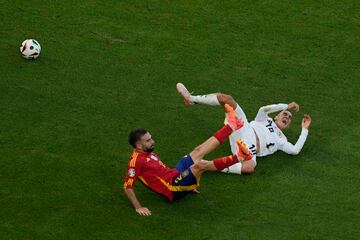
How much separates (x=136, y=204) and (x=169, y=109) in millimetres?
3123

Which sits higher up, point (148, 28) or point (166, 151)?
point (148, 28)

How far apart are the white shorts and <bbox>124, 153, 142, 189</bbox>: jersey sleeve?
6.61ft

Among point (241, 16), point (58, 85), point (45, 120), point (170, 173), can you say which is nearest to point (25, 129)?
point (45, 120)

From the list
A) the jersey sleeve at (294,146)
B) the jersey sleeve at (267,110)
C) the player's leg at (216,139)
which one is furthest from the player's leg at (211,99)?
the player's leg at (216,139)

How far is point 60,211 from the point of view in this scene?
13.0 m

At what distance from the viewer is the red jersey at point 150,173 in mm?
13219

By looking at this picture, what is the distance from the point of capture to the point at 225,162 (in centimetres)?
1305

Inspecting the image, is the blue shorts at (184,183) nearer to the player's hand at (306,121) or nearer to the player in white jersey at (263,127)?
the player in white jersey at (263,127)

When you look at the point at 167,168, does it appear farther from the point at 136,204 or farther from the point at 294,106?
the point at 294,106

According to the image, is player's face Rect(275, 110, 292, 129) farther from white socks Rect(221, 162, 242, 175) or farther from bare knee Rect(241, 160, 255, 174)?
white socks Rect(221, 162, 242, 175)

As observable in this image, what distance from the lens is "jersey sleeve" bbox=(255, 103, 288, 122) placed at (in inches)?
587

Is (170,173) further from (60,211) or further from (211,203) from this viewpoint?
(60,211)

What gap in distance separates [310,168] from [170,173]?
94.3 inches

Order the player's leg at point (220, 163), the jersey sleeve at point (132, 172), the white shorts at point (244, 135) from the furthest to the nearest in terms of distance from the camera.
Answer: the white shorts at point (244, 135), the jersey sleeve at point (132, 172), the player's leg at point (220, 163)
